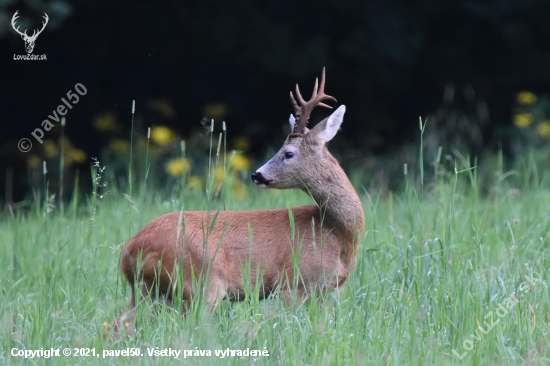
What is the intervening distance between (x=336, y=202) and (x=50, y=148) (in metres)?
5.63

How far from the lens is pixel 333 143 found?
959 cm

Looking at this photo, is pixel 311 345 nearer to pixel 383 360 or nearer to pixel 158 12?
pixel 383 360

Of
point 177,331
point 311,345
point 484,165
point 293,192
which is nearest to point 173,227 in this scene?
point 177,331

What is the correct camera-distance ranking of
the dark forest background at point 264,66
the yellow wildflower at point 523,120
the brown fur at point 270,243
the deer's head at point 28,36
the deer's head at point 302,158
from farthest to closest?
the yellow wildflower at point 523,120 < the dark forest background at point 264,66 < the deer's head at point 28,36 < the deer's head at point 302,158 < the brown fur at point 270,243

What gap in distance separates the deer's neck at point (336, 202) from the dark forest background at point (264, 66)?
4836mm

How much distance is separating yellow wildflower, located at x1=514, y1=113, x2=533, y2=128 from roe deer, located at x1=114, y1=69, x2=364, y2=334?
19.4 ft

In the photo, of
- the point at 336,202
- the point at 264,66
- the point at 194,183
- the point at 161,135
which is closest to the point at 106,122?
the point at 161,135

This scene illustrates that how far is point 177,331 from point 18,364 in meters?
0.67

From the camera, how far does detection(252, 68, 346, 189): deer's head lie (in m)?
3.68

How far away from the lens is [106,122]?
350 inches

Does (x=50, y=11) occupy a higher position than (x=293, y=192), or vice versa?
(x=50, y=11)

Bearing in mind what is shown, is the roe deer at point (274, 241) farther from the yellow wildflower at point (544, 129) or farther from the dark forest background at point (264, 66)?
the yellow wildflower at point (544, 129)

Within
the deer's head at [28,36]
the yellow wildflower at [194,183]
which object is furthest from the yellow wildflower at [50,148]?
the yellow wildflower at [194,183]

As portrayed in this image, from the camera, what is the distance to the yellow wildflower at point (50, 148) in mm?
8369
